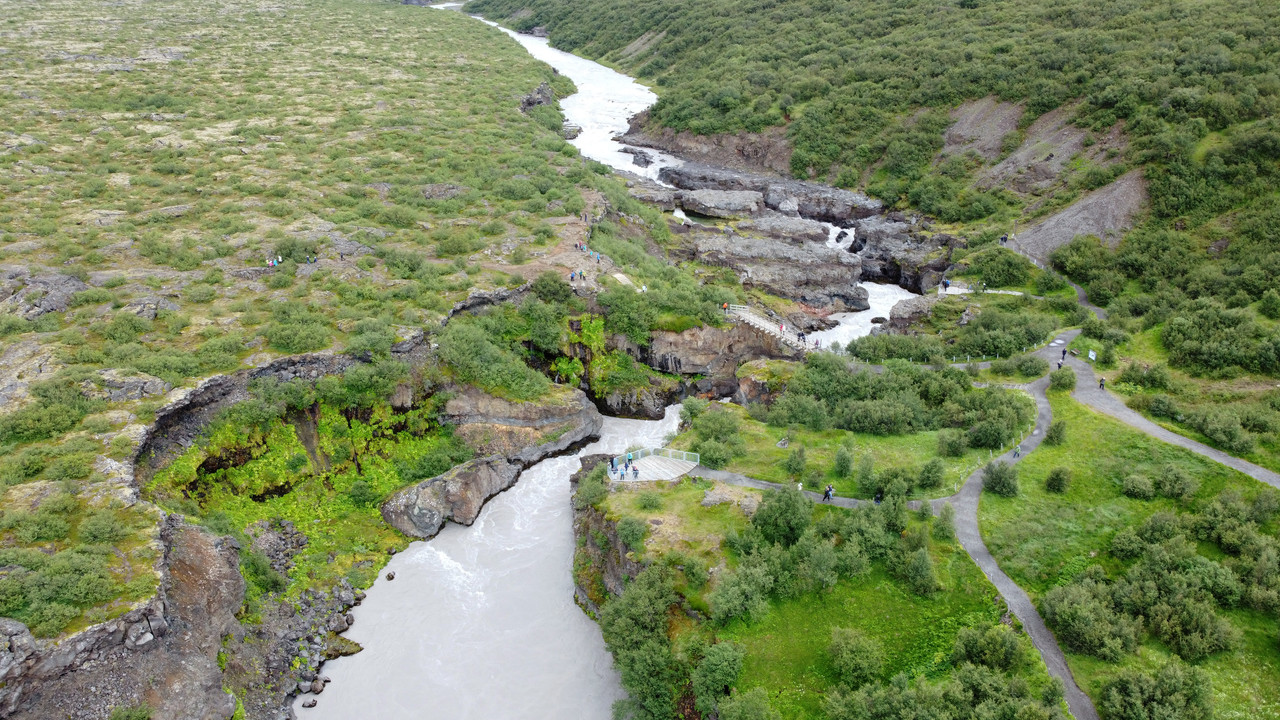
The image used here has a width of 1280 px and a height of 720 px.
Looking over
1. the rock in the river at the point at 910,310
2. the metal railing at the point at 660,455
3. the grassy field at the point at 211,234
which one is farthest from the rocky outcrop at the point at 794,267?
the metal railing at the point at 660,455

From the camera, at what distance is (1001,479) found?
1184 inches

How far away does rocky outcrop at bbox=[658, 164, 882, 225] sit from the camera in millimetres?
71438

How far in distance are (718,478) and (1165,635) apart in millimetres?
17747

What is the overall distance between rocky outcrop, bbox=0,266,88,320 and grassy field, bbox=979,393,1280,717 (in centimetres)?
4866

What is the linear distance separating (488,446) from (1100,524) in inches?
1156

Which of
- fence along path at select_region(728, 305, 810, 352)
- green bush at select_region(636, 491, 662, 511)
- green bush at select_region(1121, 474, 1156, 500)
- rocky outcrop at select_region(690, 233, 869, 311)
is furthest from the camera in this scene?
rocky outcrop at select_region(690, 233, 869, 311)

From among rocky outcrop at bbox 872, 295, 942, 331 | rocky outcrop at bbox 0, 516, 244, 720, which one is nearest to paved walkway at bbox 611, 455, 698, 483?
rocky outcrop at bbox 0, 516, 244, 720

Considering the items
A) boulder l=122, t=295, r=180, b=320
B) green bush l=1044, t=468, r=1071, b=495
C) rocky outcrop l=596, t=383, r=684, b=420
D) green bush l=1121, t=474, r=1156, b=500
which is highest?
green bush l=1121, t=474, r=1156, b=500

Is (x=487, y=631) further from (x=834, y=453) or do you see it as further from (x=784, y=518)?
(x=834, y=453)

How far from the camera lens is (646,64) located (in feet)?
398

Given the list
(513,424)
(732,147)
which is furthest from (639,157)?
(513,424)

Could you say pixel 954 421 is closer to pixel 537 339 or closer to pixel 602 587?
pixel 602 587

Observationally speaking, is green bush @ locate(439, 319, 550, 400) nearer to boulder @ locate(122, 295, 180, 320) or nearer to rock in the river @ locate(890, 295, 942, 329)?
boulder @ locate(122, 295, 180, 320)

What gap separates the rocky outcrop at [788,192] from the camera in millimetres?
71438
